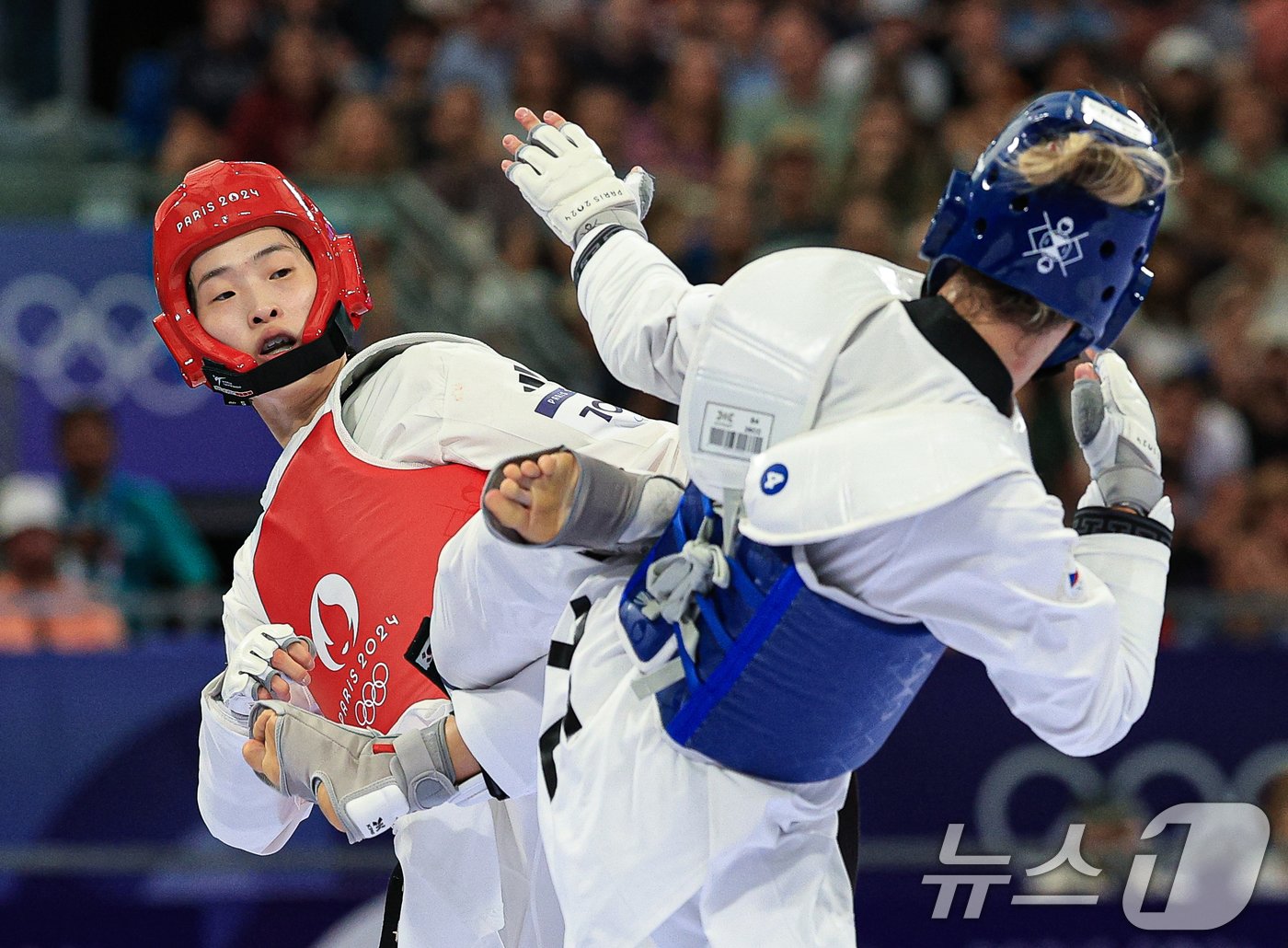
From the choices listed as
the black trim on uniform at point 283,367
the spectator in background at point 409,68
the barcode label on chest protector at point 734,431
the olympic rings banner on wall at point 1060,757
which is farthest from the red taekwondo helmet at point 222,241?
the spectator in background at point 409,68

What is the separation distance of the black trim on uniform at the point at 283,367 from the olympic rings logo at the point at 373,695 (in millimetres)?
679

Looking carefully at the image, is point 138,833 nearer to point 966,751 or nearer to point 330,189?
point 966,751

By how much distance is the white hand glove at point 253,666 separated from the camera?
333 cm

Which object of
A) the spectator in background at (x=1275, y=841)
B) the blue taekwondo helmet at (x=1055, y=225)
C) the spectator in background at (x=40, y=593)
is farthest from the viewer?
the spectator in background at (x=40, y=593)

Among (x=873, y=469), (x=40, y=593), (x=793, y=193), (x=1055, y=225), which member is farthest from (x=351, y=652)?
(x=793, y=193)

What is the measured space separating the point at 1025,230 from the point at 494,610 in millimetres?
A: 1120

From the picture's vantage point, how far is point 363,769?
3.12m

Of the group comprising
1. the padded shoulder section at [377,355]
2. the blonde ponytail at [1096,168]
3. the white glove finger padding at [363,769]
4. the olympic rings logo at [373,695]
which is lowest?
the olympic rings logo at [373,695]

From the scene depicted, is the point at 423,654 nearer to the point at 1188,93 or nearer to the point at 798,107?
the point at 798,107

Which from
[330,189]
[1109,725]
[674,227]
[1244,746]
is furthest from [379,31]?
[1109,725]

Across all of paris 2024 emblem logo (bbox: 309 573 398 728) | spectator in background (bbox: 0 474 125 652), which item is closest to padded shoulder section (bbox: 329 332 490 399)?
paris 2024 emblem logo (bbox: 309 573 398 728)

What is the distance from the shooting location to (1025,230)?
8.18 feet

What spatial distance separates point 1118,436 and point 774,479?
72cm

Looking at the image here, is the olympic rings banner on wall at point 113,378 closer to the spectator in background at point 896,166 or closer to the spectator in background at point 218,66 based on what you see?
the spectator in background at point 218,66
